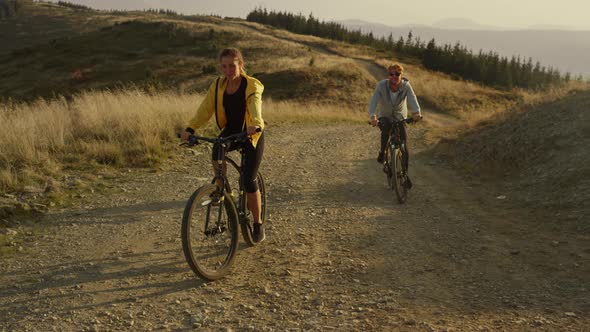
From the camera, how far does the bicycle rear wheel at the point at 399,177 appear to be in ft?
28.3

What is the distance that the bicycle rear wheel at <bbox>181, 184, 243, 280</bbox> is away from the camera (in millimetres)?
4875

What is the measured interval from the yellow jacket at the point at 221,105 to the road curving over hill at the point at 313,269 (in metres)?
1.66

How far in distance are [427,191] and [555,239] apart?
3.12 meters

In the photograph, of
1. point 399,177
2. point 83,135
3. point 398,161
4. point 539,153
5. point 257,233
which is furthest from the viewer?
point 83,135

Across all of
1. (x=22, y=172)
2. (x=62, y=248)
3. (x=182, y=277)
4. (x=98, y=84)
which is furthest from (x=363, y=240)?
(x=98, y=84)

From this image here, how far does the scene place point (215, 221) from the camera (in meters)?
5.43

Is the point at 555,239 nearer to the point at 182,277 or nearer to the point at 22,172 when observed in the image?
the point at 182,277

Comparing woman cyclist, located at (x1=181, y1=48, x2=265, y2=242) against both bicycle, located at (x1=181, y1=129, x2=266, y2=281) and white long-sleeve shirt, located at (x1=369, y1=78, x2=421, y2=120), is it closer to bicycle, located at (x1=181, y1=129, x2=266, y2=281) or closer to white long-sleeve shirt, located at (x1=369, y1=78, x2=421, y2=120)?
bicycle, located at (x1=181, y1=129, x2=266, y2=281)

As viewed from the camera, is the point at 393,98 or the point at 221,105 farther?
the point at 393,98

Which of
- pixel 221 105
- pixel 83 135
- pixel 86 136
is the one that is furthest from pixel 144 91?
pixel 221 105

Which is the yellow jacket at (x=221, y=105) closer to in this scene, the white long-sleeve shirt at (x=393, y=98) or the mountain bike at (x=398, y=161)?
the white long-sleeve shirt at (x=393, y=98)

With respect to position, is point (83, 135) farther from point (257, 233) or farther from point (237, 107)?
point (237, 107)

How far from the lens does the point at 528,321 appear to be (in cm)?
446

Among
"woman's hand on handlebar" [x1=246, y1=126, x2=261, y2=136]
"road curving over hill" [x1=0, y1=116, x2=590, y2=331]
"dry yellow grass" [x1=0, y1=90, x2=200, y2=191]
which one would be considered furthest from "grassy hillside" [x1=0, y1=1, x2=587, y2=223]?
"woman's hand on handlebar" [x1=246, y1=126, x2=261, y2=136]
